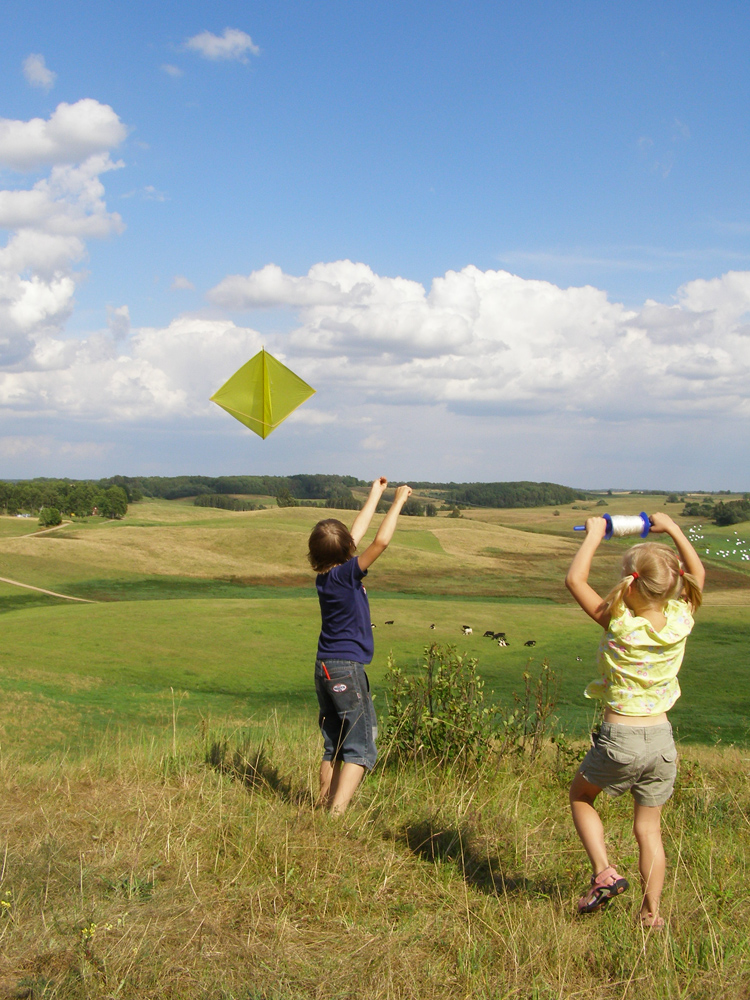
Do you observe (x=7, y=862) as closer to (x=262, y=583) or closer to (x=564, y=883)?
(x=564, y=883)

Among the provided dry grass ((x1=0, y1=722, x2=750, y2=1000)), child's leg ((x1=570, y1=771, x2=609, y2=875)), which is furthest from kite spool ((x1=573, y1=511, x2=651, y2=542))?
dry grass ((x1=0, y1=722, x2=750, y2=1000))

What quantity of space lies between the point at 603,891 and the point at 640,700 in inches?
34.5

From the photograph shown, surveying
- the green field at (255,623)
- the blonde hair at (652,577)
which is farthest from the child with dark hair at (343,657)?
the green field at (255,623)

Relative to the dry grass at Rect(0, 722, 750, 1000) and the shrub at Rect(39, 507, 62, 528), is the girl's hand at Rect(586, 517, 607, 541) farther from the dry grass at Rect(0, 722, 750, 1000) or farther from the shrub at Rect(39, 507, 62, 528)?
the shrub at Rect(39, 507, 62, 528)

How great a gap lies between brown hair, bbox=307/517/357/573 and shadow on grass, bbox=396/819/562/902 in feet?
5.52

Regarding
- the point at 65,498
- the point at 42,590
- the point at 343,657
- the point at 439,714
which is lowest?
the point at 42,590

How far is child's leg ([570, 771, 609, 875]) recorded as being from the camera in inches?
143

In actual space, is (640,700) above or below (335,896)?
above

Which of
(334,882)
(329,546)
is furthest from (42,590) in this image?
(334,882)

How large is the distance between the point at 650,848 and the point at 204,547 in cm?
5471

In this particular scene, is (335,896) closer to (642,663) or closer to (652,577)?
(642,663)

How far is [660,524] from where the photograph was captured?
3.99 metres

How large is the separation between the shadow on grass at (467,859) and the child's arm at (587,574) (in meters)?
1.37

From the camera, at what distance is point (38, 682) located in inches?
634
